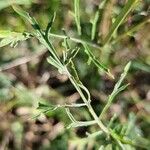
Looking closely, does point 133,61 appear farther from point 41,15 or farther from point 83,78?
point 41,15

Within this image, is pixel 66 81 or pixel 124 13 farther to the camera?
pixel 66 81

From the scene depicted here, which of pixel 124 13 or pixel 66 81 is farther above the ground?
pixel 124 13

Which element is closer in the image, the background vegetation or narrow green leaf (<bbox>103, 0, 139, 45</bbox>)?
narrow green leaf (<bbox>103, 0, 139, 45</bbox>)

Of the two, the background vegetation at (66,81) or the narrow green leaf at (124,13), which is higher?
the narrow green leaf at (124,13)

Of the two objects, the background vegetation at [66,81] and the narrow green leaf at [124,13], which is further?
the background vegetation at [66,81]

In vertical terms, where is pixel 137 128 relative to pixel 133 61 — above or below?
below

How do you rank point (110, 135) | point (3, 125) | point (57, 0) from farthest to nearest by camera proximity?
point (3, 125) → point (57, 0) → point (110, 135)

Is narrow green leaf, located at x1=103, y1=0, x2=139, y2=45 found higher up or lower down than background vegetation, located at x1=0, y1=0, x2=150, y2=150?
higher up

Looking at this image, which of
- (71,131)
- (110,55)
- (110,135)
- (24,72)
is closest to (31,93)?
(24,72)
